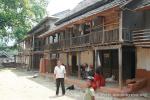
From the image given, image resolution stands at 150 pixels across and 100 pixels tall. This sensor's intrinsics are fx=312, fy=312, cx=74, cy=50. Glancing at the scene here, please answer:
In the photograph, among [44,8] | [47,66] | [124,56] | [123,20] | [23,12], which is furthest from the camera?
[44,8]

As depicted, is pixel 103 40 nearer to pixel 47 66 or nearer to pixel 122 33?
pixel 122 33

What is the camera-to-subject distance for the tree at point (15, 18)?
4375cm

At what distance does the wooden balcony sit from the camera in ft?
55.0

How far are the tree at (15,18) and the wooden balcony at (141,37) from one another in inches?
1126

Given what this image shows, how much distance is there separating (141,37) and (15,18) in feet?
101

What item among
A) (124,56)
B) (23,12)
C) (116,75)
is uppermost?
(23,12)

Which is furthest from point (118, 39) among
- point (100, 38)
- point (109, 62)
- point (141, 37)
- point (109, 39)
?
point (109, 62)

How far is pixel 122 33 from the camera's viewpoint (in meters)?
17.9

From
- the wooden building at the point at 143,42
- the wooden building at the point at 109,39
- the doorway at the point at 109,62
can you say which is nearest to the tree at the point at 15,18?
the wooden building at the point at 109,39

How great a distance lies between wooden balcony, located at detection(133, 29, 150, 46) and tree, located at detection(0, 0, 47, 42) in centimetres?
2861

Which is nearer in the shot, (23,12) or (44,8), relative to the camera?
(23,12)

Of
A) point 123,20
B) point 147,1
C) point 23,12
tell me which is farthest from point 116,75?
point 23,12

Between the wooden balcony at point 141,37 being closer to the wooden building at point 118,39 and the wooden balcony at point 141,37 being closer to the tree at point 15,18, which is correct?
the wooden building at point 118,39

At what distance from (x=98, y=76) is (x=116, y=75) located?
3627 mm
